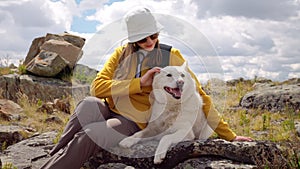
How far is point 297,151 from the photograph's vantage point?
3.51 meters

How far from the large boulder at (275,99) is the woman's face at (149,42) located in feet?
16.5

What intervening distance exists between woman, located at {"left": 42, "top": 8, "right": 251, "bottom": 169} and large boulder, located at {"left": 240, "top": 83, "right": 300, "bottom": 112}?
4.63 meters

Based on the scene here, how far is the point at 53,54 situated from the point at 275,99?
22.1 feet

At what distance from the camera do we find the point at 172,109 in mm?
3604

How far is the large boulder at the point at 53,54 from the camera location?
10.7 m

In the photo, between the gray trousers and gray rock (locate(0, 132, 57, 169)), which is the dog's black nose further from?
gray rock (locate(0, 132, 57, 169))

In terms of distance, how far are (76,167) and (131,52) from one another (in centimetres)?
135

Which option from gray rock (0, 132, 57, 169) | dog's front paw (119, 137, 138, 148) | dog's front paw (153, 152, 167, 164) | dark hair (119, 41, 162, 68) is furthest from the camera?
gray rock (0, 132, 57, 169)

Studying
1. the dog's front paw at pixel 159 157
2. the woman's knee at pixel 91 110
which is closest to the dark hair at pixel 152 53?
the woman's knee at pixel 91 110

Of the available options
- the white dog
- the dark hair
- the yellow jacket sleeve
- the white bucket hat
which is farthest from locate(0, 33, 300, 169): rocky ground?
the white bucket hat

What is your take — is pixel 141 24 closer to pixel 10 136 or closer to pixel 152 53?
pixel 152 53

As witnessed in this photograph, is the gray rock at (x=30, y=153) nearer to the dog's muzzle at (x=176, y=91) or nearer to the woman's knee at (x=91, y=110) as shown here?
the woman's knee at (x=91, y=110)

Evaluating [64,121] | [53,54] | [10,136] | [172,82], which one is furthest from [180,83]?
[53,54]

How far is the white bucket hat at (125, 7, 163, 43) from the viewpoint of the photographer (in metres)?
3.66
